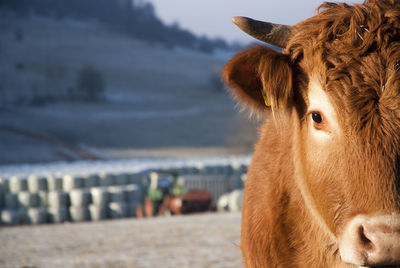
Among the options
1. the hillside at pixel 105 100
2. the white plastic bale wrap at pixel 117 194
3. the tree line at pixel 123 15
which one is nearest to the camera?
the white plastic bale wrap at pixel 117 194

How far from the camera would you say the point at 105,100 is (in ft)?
220

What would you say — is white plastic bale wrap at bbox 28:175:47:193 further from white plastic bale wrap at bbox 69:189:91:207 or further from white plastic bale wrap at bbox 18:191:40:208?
white plastic bale wrap at bbox 69:189:91:207

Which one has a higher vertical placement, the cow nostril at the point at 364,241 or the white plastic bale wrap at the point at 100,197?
the cow nostril at the point at 364,241

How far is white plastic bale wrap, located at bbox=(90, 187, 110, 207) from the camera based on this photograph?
14.1m

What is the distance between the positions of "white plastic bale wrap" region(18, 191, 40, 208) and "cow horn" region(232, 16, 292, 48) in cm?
1246

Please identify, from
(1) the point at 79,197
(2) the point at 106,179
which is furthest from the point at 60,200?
(2) the point at 106,179

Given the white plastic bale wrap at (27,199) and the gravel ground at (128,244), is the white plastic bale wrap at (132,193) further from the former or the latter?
the white plastic bale wrap at (27,199)

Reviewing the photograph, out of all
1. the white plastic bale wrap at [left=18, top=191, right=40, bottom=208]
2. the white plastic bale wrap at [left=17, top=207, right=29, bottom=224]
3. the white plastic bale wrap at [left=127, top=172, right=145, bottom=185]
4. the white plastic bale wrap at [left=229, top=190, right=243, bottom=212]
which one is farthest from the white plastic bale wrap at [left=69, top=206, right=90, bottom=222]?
the white plastic bale wrap at [left=229, top=190, right=243, bottom=212]

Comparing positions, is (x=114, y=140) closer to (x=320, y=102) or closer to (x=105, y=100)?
(x=105, y=100)

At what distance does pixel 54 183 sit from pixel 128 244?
5.61 m

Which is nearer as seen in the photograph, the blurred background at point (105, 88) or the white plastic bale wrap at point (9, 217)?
the white plastic bale wrap at point (9, 217)

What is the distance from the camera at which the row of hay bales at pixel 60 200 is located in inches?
550

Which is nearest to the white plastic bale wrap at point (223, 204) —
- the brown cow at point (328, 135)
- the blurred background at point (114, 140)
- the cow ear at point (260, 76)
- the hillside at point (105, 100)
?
the blurred background at point (114, 140)

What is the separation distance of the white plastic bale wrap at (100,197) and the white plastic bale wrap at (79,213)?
1.13ft
